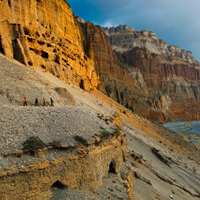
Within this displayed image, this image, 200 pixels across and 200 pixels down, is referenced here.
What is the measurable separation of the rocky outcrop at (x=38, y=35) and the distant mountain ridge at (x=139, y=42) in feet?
359

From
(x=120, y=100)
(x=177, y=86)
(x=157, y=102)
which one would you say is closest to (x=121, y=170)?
(x=120, y=100)

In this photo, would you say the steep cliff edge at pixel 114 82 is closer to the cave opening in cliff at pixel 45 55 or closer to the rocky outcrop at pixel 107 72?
the rocky outcrop at pixel 107 72

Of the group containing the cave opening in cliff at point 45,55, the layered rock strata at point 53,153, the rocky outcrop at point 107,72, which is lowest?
the layered rock strata at point 53,153

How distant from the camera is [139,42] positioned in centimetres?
14375

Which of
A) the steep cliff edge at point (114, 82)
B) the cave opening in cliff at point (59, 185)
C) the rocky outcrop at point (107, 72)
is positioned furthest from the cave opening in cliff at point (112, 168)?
the rocky outcrop at point (107, 72)

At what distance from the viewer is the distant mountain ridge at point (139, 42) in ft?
460

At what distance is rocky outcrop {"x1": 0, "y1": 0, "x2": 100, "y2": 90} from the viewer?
50.0 ft

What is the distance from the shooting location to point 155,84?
11688 cm

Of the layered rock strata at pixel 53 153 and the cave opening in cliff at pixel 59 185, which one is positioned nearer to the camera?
the layered rock strata at pixel 53 153

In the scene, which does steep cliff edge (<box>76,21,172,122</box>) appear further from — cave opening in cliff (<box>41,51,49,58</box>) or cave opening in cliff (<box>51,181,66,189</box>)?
cave opening in cliff (<box>51,181,66,189</box>)

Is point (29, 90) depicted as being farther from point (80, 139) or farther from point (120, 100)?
point (120, 100)

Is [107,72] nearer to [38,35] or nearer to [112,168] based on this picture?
[38,35]

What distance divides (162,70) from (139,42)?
3797 centimetres

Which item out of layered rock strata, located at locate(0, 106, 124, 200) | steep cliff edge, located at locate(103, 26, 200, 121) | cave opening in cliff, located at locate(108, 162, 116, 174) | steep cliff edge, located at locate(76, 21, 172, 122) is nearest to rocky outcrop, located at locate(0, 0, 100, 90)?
layered rock strata, located at locate(0, 106, 124, 200)
